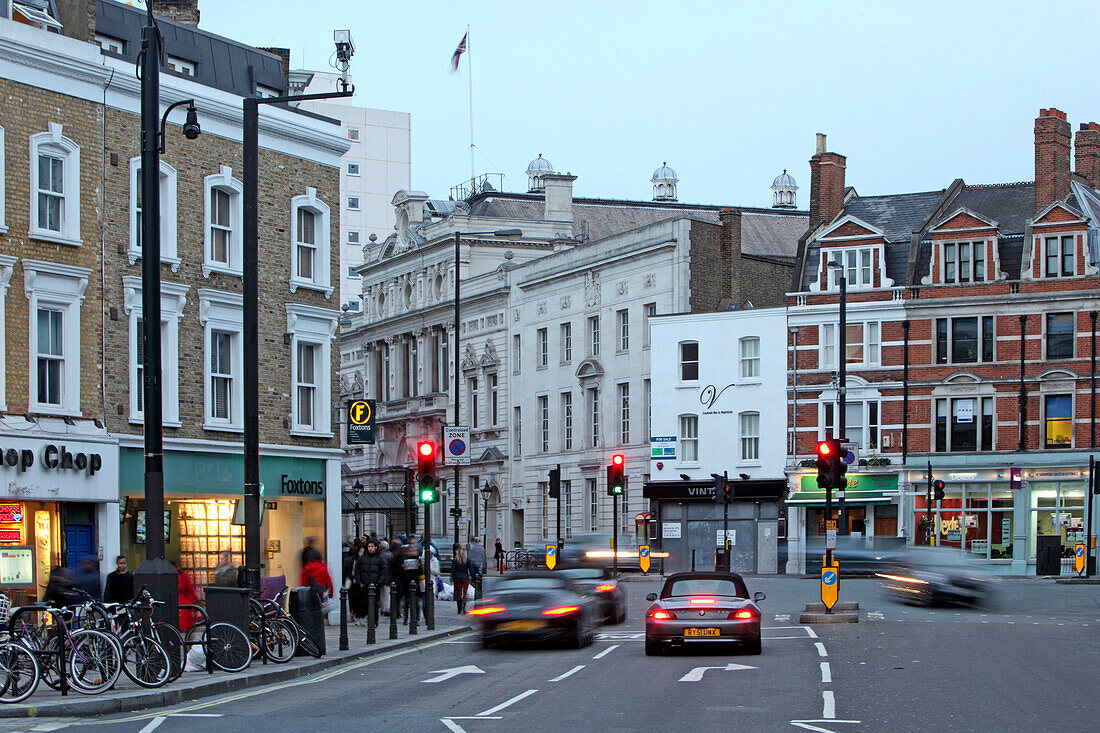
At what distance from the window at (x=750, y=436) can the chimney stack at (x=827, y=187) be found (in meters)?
9.18

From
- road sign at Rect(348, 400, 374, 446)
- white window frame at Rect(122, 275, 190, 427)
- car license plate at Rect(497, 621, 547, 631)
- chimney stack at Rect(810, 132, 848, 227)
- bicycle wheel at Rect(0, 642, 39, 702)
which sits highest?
chimney stack at Rect(810, 132, 848, 227)

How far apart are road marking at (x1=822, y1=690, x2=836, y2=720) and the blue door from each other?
1615 cm

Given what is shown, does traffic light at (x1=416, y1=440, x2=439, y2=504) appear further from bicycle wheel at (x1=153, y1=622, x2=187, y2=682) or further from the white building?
the white building

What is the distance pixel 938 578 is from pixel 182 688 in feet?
73.4

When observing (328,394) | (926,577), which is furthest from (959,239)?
(328,394)

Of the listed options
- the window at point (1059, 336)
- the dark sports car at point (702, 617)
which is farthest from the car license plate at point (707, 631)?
the window at point (1059, 336)

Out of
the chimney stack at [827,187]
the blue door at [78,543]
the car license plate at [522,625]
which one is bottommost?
the car license plate at [522,625]

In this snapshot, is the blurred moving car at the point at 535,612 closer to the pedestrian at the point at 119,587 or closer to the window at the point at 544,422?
the pedestrian at the point at 119,587

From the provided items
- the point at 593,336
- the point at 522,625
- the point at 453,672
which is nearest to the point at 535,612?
the point at 522,625

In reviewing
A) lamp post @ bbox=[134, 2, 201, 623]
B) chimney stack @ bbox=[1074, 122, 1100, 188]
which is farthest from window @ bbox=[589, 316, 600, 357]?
lamp post @ bbox=[134, 2, 201, 623]

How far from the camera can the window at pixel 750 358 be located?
61.8 m

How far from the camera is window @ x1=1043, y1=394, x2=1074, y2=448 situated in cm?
5644

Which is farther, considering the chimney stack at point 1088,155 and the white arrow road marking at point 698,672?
the chimney stack at point 1088,155

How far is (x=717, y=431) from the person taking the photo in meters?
62.1
